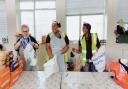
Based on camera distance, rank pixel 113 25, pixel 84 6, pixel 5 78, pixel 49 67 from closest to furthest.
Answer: pixel 5 78 → pixel 49 67 → pixel 113 25 → pixel 84 6

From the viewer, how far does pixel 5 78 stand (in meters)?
1.57

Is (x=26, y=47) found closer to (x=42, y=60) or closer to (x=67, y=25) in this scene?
(x=42, y=60)

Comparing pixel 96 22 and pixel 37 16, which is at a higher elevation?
pixel 37 16

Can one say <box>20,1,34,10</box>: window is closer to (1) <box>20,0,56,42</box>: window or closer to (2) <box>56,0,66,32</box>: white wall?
(1) <box>20,0,56,42</box>: window

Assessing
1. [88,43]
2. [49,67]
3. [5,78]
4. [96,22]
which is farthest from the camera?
[96,22]

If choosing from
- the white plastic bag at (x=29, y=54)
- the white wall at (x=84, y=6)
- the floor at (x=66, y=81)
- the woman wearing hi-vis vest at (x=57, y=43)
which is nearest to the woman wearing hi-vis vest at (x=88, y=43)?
the woman wearing hi-vis vest at (x=57, y=43)

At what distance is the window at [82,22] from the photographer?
4676 mm

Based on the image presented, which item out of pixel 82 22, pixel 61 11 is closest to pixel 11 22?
pixel 61 11

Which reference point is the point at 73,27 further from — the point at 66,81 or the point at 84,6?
the point at 66,81

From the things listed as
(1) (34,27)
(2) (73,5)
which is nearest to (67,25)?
(2) (73,5)

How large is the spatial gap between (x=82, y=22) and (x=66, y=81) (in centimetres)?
306

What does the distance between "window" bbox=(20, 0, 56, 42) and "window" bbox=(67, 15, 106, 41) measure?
44cm

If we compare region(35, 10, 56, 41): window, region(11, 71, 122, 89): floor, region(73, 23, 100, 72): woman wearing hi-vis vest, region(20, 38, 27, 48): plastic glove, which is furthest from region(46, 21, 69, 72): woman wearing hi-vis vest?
region(35, 10, 56, 41): window

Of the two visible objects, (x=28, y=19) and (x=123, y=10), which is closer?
(x=123, y=10)
